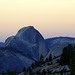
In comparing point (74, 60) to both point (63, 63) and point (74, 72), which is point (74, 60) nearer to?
point (74, 72)

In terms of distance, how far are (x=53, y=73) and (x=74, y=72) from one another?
1466 inches

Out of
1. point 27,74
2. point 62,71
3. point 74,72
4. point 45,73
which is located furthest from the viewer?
point 27,74

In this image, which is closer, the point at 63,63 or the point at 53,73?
the point at 53,73

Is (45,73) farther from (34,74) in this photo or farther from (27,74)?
(27,74)

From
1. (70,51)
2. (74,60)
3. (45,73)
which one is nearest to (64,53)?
(70,51)

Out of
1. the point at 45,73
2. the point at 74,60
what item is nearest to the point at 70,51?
the point at 45,73

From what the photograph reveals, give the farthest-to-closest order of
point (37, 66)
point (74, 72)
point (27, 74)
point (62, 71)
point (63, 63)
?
point (37, 66) < point (27, 74) < point (63, 63) < point (62, 71) < point (74, 72)

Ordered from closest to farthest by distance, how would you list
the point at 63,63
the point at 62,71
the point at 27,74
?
the point at 62,71 → the point at 63,63 → the point at 27,74

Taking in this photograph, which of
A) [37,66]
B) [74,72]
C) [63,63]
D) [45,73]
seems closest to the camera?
[74,72]

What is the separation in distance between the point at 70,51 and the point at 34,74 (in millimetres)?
19889

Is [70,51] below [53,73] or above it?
above

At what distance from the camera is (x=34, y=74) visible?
112875 mm

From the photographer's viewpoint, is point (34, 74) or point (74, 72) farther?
point (34, 74)

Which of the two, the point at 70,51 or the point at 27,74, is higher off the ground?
the point at 70,51
